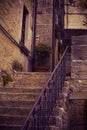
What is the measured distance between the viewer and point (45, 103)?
586 cm

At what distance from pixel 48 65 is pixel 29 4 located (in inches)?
114

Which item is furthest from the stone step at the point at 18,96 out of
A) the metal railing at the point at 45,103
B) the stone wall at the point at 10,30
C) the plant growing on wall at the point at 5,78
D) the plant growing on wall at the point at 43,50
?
the plant growing on wall at the point at 43,50

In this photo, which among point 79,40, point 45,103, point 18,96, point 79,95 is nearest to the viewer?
point 45,103

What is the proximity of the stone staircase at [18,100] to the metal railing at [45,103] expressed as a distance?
50 cm

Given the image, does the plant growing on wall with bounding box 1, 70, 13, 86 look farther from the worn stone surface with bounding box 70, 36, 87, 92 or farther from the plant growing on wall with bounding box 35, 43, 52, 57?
the plant growing on wall with bounding box 35, 43, 52, 57

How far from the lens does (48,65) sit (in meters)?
13.1

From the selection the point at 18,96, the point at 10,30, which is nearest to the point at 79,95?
the point at 18,96

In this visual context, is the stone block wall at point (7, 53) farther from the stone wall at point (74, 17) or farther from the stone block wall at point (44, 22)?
the stone wall at point (74, 17)

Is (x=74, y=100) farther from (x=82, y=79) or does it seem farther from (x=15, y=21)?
(x=15, y=21)

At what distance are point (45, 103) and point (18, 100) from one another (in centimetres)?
111

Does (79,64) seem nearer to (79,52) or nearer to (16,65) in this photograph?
(79,52)

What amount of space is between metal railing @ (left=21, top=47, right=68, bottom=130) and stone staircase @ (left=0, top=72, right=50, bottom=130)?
0.50m

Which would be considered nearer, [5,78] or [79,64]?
[79,64]

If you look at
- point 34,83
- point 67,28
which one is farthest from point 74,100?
point 67,28
